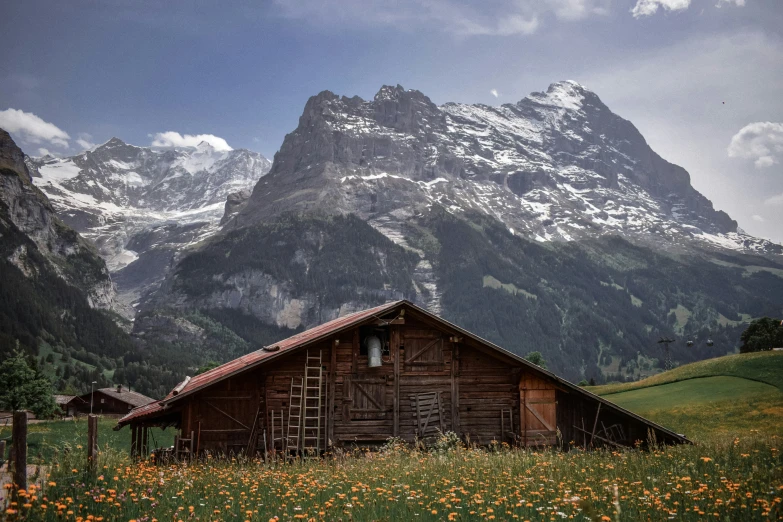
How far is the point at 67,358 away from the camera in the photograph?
19375 cm

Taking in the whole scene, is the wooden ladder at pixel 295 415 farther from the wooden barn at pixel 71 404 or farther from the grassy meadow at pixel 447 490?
A: the wooden barn at pixel 71 404

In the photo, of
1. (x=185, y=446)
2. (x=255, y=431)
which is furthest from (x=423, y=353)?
(x=185, y=446)

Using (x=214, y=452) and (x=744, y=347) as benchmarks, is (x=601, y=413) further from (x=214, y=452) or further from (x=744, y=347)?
(x=744, y=347)

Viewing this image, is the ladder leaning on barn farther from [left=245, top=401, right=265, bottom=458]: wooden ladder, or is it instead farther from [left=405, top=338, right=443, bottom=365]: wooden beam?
[left=405, top=338, right=443, bottom=365]: wooden beam

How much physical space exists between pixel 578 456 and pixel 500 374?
13981 mm

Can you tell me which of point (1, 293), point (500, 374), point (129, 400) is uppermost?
point (1, 293)

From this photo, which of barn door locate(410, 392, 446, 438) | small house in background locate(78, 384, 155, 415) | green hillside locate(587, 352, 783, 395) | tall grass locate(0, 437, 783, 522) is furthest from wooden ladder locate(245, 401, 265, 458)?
small house in background locate(78, 384, 155, 415)

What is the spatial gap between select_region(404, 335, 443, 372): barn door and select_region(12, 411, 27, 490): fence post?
20.0m

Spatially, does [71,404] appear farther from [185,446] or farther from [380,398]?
[380,398]

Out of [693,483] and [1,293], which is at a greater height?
[1,293]

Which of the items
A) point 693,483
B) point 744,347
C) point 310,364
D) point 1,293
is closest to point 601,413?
point 310,364

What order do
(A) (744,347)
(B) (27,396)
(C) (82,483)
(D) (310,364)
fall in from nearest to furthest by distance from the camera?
(C) (82,483) < (D) (310,364) < (B) (27,396) < (A) (744,347)

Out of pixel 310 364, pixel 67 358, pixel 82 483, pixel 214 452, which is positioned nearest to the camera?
pixel 82 483

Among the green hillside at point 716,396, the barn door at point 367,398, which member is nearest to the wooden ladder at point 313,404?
the barn door at point 367,398
